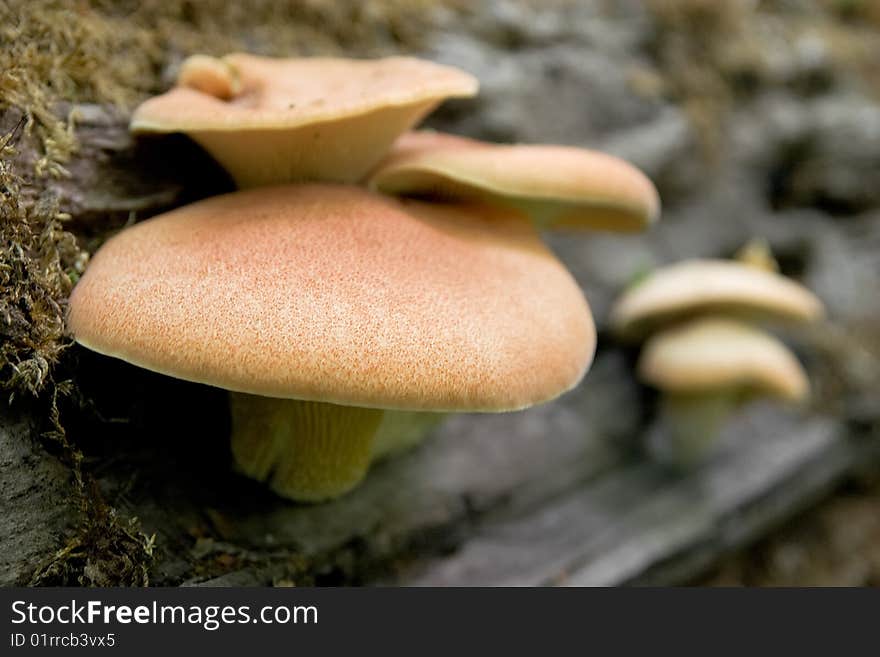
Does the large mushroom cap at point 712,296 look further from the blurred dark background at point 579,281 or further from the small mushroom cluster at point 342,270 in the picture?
the small mushroom cluster at point 342,270

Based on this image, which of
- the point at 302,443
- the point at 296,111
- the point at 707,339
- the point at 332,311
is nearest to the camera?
the point at 332,311

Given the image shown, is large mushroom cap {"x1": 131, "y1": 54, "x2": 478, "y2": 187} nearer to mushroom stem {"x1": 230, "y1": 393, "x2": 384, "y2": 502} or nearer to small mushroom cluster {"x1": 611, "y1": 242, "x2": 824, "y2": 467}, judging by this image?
mushroom stem {"x1": 230, "y1": 393, "x2": 384, "y2": 502}

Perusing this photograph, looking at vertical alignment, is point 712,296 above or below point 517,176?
below

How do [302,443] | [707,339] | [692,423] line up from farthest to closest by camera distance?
[692,423], [707,339], [302,443]

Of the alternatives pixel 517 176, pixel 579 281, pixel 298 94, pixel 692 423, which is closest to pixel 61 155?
pixel 298 94

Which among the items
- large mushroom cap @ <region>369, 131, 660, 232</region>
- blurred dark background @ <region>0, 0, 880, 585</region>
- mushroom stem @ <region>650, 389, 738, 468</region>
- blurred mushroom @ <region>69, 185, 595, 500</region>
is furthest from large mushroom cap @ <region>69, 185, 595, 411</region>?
mushroom stem @ <region>650, 389, 738, 468</region>

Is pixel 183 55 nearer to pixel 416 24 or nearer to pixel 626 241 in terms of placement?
pixel 416 24

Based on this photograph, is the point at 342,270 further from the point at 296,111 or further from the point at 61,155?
the point at 61,155

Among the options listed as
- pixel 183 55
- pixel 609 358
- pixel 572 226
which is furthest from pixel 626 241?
pixel 183 55
